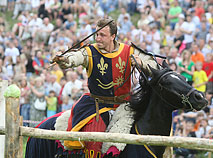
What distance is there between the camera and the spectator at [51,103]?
459 inches

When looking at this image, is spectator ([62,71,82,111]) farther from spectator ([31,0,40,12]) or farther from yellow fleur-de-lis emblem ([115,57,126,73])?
spectator ([31,0,40,12])

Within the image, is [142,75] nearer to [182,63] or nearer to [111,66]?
[111,66]

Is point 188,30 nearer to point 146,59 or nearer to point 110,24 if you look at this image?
point 146,59

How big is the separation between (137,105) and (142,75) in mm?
398

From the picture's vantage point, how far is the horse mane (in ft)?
18.7

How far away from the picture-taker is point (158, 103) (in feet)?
18.4

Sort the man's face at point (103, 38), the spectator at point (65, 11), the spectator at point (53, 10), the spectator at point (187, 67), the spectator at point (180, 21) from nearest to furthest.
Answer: the man's face at point (103, 38), the spectator at point (187, 67), the spectator at point (180, 21), the spectator at point (65, 11), the spectator at point (53, 10)

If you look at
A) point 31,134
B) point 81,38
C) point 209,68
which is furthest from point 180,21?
point 31,134

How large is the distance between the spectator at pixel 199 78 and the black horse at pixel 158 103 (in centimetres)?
587

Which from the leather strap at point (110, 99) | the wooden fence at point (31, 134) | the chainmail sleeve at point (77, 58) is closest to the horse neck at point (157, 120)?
the leather strap at point (110, 99)

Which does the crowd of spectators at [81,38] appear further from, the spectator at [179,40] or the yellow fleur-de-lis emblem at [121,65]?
the yellow fleur-de-lis emblem at [121,65]

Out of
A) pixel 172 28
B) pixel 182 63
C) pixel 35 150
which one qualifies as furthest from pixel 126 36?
pixel 35 150

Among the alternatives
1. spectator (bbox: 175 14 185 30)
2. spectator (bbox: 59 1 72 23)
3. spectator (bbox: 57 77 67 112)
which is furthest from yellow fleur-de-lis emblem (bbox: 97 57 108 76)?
spectator (bbox: 59 1 72 23)

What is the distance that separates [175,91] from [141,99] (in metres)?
0.53
